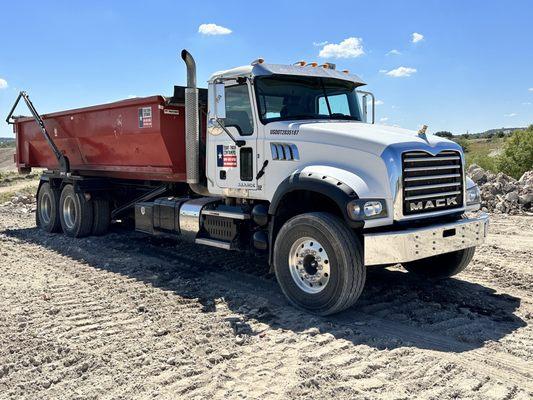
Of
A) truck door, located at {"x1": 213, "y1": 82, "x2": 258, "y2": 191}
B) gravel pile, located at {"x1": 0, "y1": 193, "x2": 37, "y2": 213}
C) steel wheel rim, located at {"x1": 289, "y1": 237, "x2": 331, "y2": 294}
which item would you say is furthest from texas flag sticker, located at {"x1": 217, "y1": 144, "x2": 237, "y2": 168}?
gravel pile, located at {"x1": 0, "y1": 193, "x2": 37, "y2": 213}

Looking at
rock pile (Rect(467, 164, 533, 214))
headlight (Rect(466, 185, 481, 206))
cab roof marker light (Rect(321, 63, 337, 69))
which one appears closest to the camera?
headlight (Rect(466, 185, 481, 206))

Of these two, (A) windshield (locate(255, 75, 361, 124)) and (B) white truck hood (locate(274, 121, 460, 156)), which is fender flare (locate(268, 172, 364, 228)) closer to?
(B) white truck hood (locate(274, 121, 460, 156))

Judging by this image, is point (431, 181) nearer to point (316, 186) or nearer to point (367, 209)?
point (367, 209)

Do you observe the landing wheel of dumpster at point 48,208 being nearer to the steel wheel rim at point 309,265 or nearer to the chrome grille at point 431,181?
the steel wheel rim at point 309,265

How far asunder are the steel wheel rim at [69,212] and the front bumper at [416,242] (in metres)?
7.17

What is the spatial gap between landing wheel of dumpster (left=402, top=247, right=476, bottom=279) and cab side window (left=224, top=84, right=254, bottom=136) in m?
2.76

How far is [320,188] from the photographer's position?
527 cm

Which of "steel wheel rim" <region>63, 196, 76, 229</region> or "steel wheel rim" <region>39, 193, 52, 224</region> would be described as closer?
"steel wheel rim" <region>63, 196, 76, 229</region>

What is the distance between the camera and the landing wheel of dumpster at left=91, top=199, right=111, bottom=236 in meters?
10.1

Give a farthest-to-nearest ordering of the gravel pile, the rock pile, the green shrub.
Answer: the green shrub < the gravel pile < the rock pile

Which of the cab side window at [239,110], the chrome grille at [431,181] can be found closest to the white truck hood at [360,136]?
the chrome grille at [431,181]

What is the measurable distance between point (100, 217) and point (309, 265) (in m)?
5.93

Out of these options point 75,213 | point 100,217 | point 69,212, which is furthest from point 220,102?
point 69,212

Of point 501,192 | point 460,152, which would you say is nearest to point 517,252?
point 460,152
